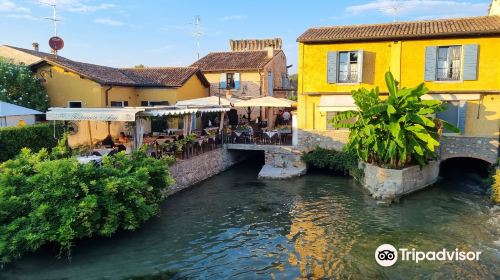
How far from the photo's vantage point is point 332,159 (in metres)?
22.2

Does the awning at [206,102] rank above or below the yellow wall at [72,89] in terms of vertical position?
below

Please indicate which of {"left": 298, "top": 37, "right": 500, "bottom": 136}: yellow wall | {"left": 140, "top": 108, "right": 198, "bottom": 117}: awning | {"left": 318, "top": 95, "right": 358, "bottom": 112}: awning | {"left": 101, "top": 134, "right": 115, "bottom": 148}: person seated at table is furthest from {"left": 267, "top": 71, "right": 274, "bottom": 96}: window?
{"left": 101, "top": 134, "right": 115, "bottom": 148}: person seated at table

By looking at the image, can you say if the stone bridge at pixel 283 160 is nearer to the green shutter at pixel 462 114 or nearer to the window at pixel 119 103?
the green shutter at pixel 462 114

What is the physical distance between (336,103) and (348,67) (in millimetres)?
2119

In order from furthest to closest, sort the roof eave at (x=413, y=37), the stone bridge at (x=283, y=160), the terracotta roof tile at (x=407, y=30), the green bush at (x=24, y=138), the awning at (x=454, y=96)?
the stone bridge at (x=283, y=160) < the awning at (x=454, y=96) < the terracotta roof tile at (x=407, y=30) < the roof eave at (x=413, y=37) < the green bush at (x=24, y=138)

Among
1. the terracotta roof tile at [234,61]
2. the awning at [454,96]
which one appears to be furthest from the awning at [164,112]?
the terracotta roof tile at [234,61]

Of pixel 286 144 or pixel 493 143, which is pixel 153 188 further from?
pixel 493 143

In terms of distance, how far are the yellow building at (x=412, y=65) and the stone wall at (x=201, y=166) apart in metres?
5.12

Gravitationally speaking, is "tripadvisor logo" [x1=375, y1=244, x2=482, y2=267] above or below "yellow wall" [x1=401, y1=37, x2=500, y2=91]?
below

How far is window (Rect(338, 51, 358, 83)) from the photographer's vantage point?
21.5m

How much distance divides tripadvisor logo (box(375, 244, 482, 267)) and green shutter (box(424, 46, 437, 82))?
11164 millimetres

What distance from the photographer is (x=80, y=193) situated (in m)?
11.8

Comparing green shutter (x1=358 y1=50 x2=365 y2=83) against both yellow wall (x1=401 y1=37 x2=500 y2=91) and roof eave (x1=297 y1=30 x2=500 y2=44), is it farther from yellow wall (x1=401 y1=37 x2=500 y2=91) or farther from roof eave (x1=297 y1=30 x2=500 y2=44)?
yellow wall (x1=401 y1=37 x2=500 y2=91)

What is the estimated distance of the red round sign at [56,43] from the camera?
95.7 feet
